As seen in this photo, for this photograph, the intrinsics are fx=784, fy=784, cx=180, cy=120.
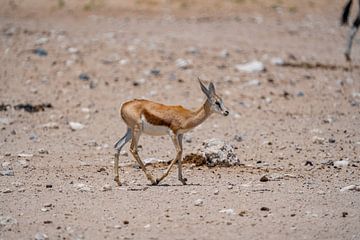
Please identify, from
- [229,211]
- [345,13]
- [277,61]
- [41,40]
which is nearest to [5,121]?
[41,40]

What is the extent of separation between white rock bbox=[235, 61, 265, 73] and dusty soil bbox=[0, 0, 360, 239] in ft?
0.74

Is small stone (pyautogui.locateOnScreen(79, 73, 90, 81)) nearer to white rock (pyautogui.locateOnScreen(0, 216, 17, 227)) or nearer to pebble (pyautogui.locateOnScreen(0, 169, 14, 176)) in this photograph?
pebble (pyautogui.locateOnScreen(0, 169, 14, 176))

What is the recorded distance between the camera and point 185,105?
49.4ft

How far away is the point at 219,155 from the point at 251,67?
23.1ft

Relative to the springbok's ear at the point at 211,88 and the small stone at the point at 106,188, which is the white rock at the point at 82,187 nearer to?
the small stone at the point at 106,188

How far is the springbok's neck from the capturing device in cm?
1001

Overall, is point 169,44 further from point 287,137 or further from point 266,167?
point 266,167

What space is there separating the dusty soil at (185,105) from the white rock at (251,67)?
23 centimetres

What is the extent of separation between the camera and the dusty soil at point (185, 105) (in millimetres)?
8508

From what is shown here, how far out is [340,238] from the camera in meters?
8.07

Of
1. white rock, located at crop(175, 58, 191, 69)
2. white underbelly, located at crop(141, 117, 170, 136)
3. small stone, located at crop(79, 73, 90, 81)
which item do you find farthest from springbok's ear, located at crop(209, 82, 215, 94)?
white rock, located at crop(175, 58, 191, 69)

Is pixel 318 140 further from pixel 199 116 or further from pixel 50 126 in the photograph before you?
pixel 50 126

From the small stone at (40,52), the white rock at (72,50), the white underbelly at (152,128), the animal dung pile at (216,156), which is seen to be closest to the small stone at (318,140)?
the animal dung pile at (216,156)

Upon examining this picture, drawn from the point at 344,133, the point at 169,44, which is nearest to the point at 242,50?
the point at 169,44
